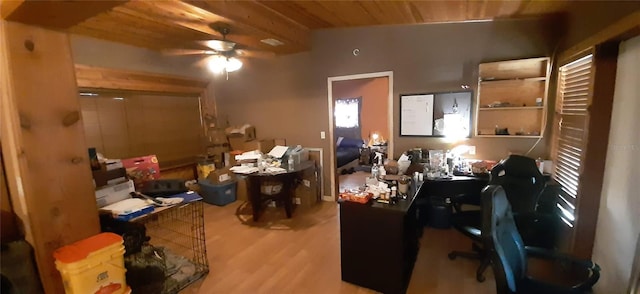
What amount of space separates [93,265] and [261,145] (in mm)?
3051

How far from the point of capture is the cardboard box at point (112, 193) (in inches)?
79.3

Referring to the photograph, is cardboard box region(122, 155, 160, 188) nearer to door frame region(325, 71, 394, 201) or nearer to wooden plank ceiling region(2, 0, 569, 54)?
wooden plank ceiling region(2, 0, 569, 54)

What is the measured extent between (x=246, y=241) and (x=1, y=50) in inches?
97.2

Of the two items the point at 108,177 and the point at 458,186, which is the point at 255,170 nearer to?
the point at 108,177

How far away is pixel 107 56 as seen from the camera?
3682mm

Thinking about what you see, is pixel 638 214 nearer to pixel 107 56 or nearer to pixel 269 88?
pixel 269 88

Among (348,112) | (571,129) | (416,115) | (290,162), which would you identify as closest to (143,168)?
(290,162)

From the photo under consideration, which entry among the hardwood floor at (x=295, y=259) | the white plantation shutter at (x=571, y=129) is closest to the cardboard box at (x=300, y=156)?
the hardwood floor at (x=295, y=259)

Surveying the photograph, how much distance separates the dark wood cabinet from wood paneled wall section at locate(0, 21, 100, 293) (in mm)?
1747

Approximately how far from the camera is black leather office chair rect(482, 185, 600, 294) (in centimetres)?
146

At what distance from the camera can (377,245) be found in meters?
2.10

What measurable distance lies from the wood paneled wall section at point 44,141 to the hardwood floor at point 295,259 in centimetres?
112

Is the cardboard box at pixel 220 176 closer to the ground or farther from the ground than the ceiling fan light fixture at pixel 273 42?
closer to the ground

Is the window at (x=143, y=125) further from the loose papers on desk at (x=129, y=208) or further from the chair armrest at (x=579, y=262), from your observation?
the chair armrest at (x=579, y=262)
